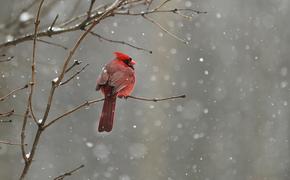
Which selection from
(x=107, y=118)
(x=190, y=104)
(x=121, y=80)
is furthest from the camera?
(x=190, y=104)

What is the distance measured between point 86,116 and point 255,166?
12.3ft

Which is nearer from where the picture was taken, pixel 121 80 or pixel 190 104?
pixel 121 80

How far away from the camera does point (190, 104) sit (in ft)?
48.1

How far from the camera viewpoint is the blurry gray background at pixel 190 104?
1321 centimetres

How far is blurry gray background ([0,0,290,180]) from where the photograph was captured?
13.2 m

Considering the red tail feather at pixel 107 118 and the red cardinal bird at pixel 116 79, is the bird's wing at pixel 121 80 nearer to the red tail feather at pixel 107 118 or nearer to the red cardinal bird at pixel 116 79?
the red cardinal bird at pixel 116 79

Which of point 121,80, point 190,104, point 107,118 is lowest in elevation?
point 107,118

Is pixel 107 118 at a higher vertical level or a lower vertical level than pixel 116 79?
lower

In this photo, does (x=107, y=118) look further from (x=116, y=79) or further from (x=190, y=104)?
(x=190, y=104)

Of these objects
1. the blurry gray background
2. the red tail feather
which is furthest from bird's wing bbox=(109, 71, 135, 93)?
the blurry gray background

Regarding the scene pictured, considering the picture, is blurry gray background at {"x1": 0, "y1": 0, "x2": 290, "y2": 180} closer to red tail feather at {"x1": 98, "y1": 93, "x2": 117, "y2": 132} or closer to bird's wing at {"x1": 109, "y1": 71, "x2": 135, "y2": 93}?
bird's wing at {"x1": 109, "y1": 71, "x2": 135, "y2": 93}

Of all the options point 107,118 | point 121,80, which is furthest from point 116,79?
point 107,118

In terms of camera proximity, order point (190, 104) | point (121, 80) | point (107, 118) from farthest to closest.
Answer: point (190, 104)
point (121, 80)
point (107, 118)

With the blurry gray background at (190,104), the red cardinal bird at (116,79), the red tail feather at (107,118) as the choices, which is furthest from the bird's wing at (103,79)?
the blurry gray background at (190,104)
